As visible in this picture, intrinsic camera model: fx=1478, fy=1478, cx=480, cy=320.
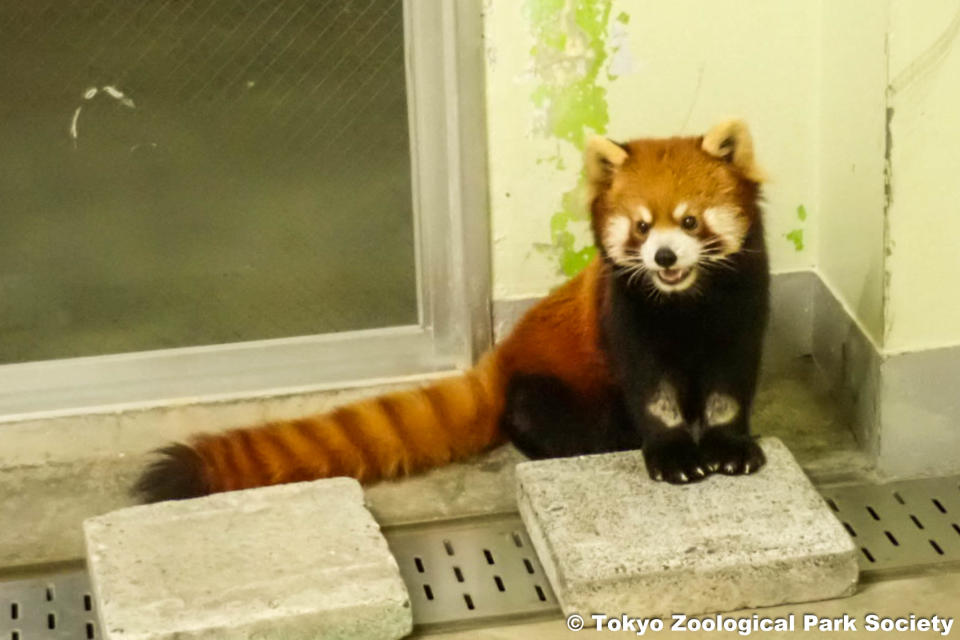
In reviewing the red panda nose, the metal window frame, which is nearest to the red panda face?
the red panda nose

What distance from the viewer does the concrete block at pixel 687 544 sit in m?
2.06

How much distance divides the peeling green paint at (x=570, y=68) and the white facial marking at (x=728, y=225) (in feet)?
1.37

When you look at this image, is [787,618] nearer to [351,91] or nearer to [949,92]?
[949,92]

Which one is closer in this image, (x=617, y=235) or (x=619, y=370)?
(x=617, y=235)

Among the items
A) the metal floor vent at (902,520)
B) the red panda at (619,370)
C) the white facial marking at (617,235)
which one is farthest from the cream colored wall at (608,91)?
the metal floor vent at (902,520)

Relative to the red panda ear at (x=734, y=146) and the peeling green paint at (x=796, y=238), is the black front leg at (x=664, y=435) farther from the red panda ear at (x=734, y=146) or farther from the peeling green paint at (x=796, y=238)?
the peeling green paint at (x=796, y=238)

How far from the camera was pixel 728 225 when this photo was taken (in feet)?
7.16

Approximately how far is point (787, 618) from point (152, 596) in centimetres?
88

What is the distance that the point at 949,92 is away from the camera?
225cm

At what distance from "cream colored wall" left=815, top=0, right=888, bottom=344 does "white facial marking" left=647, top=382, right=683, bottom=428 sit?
1.25ft

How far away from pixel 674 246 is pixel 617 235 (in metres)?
0.11

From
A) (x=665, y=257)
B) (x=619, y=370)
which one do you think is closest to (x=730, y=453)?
(x=619, y=370)

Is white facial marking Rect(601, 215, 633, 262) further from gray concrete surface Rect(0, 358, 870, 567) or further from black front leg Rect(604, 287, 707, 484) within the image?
gray concrete surface Rect(0, 358, 870, 567)

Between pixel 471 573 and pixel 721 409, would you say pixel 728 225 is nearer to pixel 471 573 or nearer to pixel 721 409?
pixel 721 409
